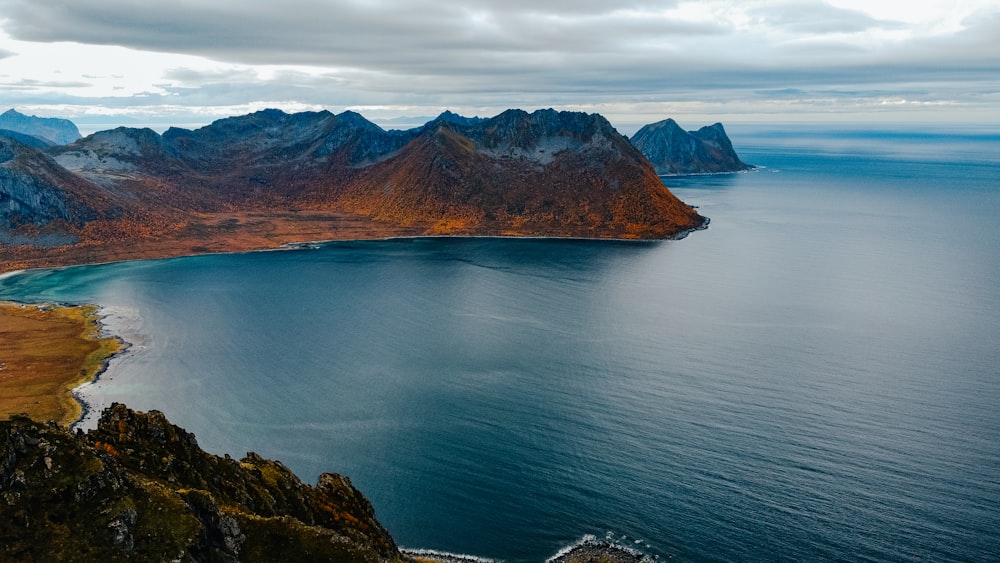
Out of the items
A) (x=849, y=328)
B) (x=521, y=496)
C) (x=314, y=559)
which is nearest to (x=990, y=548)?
(x=521, y=496)

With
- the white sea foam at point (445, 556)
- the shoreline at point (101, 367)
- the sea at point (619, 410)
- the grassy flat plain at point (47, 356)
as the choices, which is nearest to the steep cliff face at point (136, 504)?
the white sea foam at point (445, 556)

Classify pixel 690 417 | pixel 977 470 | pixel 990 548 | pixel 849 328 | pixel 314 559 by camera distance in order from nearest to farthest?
1. pixel 314 559
2. pixel 990 548
3. pixel 977 470
4. pixel 690 417
5. pixel 849 328

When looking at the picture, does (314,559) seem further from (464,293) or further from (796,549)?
(464,293)

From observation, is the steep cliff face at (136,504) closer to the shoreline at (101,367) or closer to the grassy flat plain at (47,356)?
the shoreline at (101,367)

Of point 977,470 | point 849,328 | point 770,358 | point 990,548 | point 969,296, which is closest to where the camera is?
point 990,548

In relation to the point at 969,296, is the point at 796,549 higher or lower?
lower
